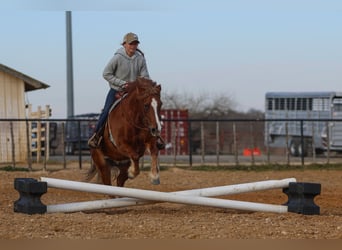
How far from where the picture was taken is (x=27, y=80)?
85.6ft

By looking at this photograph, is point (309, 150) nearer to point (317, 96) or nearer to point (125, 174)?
point (317, 96)

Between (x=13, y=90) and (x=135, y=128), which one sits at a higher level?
(x=13, y=90)

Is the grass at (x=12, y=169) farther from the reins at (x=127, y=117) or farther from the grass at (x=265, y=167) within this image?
the reins at (x=127, y=117)

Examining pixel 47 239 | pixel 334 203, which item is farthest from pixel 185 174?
pixel 47 239

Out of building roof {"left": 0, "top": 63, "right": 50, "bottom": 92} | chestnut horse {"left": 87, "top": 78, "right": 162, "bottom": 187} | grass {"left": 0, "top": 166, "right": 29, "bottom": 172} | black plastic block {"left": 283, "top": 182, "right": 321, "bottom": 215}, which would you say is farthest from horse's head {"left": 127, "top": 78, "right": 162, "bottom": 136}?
building roof {"left": 0, "top": 63, "right": 50, "bottom": 92}

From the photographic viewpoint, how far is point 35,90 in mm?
27859

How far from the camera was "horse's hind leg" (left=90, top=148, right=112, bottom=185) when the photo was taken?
10.5 m

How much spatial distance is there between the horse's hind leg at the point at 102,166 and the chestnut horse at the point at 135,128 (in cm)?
10

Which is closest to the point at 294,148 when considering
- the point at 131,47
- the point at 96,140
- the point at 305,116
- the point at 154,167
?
the point at 305,116

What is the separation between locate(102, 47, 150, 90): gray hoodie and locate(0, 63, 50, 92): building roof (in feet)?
52.7

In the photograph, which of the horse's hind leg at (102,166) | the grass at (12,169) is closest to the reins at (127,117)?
the horse's hind leg at (102,166)

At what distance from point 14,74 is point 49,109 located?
3.03 metres

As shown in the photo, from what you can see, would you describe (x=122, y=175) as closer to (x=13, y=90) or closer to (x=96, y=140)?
(x=96, y=140)

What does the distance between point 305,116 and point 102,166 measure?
24.6m
